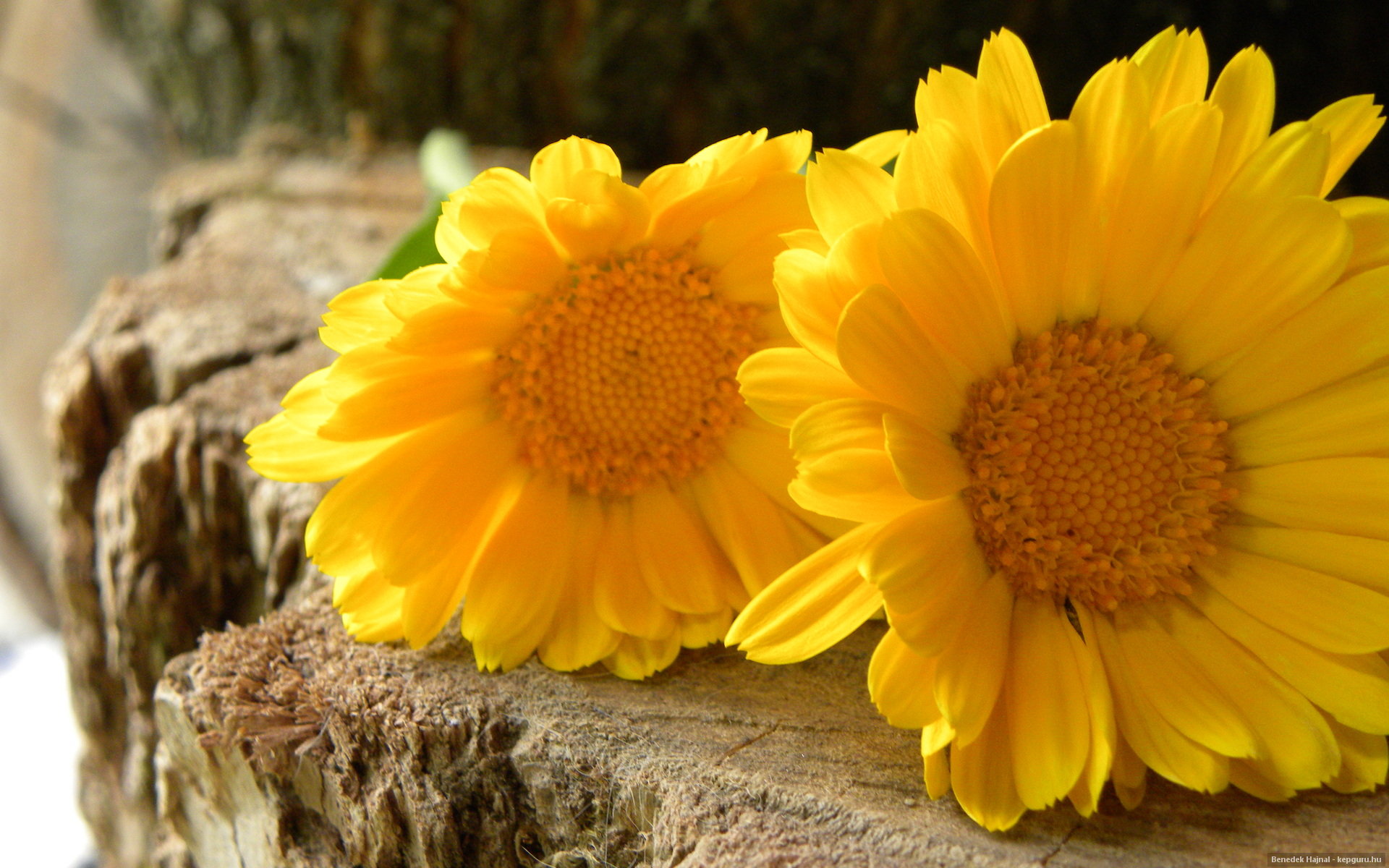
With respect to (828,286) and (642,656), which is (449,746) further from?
(828,286)

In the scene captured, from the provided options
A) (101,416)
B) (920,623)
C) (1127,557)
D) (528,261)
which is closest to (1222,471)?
(1127,557)

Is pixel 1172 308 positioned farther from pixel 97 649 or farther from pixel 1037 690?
pixel 97 649

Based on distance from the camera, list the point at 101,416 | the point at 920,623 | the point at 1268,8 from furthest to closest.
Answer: the point at 1268,8, the point at 101,416, the point at 920,623

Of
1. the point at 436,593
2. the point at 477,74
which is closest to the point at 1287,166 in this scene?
the point at 436,593

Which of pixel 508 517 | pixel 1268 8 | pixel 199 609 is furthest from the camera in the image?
pixel 1268 8

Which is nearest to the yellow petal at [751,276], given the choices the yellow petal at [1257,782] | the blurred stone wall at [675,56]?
the yellow petal at [1257,782]
